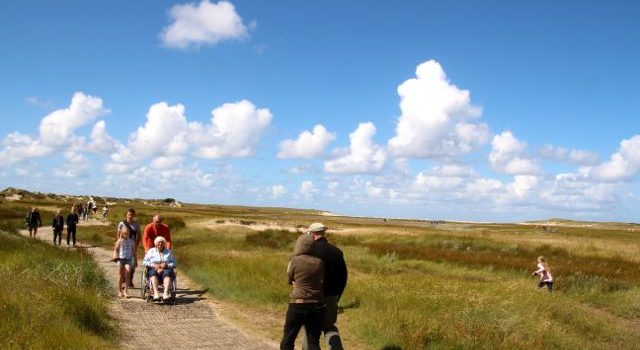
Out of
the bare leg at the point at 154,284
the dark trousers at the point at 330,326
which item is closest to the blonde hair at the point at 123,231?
the bare leg at the point at 154,284

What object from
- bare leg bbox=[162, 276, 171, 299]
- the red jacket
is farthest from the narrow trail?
the red jacket

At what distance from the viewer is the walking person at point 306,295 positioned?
308 inches

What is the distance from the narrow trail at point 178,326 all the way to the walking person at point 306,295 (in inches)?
90.8

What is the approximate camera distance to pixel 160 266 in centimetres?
1337

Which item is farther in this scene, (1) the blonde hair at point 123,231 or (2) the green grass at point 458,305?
(1) the blonde hair at point 123,231

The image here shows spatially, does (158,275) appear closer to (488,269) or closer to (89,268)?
(89,268)

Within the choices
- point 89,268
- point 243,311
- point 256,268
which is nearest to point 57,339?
point 243,311

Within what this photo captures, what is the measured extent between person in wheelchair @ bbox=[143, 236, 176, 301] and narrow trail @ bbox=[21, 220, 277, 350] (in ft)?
1.34

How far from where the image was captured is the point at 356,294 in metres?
14.6

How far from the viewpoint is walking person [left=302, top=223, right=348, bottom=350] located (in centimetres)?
816

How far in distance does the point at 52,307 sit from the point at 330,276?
4757mm

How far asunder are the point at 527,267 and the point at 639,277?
15.7 ft

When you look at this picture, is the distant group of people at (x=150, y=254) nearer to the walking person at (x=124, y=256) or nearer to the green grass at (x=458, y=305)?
the walking person at (x=124, y=256)

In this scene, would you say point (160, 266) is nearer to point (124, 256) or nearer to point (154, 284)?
A: point (154, 284)
